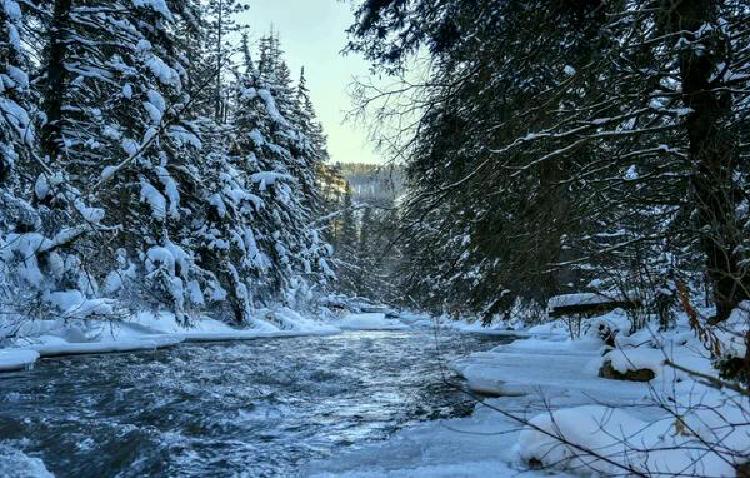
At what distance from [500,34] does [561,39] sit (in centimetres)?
65

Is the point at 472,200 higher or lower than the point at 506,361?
higher

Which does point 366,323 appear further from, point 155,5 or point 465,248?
point 465,248

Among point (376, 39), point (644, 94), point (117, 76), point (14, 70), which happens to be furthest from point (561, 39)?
point (117, 76)

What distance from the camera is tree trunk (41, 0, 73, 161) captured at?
12.3 meters

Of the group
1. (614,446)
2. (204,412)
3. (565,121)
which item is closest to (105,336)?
(204,412)

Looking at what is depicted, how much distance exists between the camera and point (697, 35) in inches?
186

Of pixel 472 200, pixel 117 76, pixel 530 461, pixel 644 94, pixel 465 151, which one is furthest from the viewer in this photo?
pixel 117 76

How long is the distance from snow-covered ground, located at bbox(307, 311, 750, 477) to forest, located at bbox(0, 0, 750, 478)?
25 mm

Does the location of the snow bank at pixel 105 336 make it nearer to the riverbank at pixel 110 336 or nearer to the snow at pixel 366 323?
the riverbank at pixel 110 336

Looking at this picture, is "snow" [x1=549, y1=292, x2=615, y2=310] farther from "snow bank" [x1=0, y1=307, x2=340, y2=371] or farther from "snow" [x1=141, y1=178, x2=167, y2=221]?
"snow" [x1=141, y1=178, x2=167, y2=221]

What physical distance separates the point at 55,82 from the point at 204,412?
1007 centimetres

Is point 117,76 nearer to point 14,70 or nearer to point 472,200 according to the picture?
point 14,70

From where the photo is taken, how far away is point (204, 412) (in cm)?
602

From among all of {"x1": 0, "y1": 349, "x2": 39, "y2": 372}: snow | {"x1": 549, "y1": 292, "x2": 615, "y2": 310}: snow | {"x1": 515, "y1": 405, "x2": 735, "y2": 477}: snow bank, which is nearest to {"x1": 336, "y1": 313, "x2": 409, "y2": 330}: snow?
{"x1": 549, "y1": 292, "x2": 615, "y2": 310}: snow
